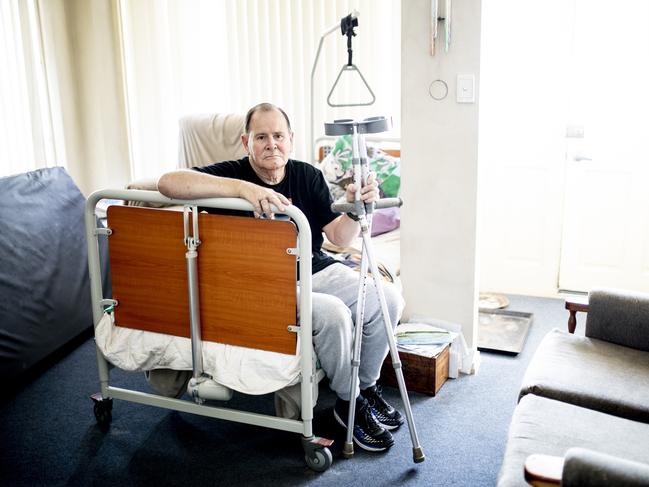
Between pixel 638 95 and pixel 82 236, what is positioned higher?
pixel 638 95

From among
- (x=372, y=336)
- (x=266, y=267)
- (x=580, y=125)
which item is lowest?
(x=372, y=336)

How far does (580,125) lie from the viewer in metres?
3.81

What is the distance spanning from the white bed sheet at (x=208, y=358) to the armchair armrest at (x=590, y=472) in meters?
0.99

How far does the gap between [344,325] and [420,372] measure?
668mm

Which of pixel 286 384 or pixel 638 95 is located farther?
pixel 638 95

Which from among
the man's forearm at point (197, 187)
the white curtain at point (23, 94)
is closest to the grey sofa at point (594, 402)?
the man's forearm at point (197, 187)

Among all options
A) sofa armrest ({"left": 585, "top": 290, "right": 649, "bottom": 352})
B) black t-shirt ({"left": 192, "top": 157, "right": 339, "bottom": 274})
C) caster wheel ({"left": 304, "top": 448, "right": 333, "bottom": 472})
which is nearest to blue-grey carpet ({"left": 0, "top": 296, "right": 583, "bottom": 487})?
caster wheel ({"left": 304, "top": 448, "right": 333, "bottom": 472})

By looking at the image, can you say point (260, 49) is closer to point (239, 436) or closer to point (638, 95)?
point (638, 95)

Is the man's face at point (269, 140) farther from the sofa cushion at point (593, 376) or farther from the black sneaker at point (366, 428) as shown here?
the sofa cushion at point (593, 376)

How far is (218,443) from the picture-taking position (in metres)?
2.49

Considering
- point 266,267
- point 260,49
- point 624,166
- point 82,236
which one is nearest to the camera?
point 266,267

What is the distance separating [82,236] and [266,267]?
1639mm

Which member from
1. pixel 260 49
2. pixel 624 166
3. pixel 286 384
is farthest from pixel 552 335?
pixel 260 49

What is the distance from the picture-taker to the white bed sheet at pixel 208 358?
7.29 ft
